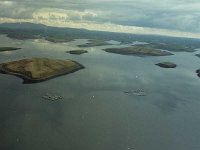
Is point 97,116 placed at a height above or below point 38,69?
above

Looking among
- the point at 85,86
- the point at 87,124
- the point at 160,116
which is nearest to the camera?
the point at 87,124

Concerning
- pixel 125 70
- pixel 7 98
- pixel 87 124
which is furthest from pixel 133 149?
pixel 125 70

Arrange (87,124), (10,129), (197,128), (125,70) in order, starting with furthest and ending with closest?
(125,70)
(197,128)
(87,124)
(10,129)

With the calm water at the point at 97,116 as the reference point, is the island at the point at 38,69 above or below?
below

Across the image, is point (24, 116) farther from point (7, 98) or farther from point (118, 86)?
point (118, 86)

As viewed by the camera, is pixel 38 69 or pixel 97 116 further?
pixel 38 69
